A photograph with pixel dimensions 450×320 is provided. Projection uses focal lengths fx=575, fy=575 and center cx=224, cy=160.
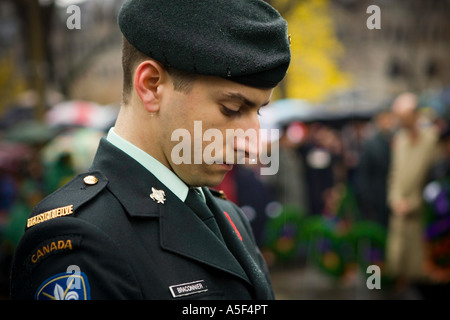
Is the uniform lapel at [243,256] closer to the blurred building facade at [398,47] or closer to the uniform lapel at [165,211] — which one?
the uniform lapel at [165,211]

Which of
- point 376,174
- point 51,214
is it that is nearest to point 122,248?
point 51,214

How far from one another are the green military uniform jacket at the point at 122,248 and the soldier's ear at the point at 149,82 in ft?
0.60

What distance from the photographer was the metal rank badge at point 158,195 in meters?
1.65

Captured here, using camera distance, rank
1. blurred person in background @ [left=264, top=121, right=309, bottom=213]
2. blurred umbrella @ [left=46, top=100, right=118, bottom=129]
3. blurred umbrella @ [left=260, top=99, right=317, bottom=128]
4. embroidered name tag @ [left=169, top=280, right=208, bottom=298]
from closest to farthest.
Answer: embroidered name tag @ [left=169, top=280, right=208, bottom=298] < blurred person in background @ [left=264, top=121, right=309, bottom=213] < blurred umbrella @ [left=260, top=99, right=317, bottom=128] < blurred umbrella @ [left=46, top=100, right=118, bottom=129]

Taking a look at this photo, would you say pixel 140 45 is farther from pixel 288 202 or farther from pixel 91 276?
pixel 288 202

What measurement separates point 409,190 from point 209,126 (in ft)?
18.5

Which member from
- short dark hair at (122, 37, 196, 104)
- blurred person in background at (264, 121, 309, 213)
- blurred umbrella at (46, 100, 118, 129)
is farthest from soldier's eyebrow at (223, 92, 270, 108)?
blurred umbrella at (46, 100, 118, 129)

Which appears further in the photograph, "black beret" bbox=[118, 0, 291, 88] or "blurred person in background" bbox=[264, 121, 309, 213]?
"blurred person in background" bbox=[264, 121, 309, 213]

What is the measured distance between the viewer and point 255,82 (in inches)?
62.0

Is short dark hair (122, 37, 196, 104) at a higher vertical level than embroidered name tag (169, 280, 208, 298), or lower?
higher

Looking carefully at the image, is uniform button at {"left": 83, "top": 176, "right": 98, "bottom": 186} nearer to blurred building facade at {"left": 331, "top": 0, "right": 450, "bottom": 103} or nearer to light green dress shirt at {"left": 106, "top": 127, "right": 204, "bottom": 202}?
light green dress shirt at {"left": 106, "top": 127, "right": 204, "bottom": 202}

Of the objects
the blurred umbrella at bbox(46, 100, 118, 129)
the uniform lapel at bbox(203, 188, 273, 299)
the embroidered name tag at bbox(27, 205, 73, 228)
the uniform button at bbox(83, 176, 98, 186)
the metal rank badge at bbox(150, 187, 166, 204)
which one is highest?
the uniform button at bbox(83, 176, 98, 186)

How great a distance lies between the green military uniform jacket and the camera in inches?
54.7
